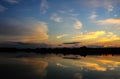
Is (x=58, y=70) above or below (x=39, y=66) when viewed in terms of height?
below

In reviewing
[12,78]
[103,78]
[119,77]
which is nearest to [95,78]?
[103,78]

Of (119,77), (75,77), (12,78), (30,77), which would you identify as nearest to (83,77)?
(75,77)

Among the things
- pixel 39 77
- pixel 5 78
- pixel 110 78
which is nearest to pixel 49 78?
pixel 39 77

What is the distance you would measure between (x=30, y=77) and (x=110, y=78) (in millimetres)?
7905

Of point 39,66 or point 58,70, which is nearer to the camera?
point 58,70

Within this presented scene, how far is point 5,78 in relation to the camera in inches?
792

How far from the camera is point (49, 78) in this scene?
20.5 metres

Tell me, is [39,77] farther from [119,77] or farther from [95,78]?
[119,77]

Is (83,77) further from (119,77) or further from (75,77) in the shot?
(119,77)

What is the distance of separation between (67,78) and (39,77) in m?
2.78

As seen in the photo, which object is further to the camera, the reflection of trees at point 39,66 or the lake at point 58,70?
the reflection of trees at point 39,66

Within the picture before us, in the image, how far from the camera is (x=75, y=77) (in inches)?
838

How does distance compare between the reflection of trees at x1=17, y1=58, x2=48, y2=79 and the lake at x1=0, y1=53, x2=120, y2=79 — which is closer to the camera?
the lake at x1=0, y1=53, x2=120, y2=79

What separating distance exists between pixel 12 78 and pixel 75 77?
6.12m
